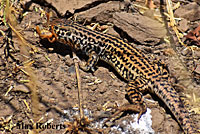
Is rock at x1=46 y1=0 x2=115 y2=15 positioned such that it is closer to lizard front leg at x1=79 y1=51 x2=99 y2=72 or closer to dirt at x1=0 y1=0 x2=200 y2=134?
dirt at x1=0 y1=0 x2=200 y2=134

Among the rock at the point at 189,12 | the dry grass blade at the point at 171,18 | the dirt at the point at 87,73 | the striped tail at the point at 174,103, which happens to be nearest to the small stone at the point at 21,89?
the dirt at the point at 87,73

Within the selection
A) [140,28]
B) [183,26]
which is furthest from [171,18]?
[140,28]

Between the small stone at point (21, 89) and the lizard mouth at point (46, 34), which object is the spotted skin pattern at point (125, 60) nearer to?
the lizard mouth at point (46, 34)

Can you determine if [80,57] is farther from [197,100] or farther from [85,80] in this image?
[197,100]

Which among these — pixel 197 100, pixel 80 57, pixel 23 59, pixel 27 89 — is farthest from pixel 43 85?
pixel 197 100

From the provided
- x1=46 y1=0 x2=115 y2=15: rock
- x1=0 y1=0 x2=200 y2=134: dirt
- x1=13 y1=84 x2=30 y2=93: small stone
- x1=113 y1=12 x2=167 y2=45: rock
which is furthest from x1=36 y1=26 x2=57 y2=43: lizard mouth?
x1=113 y1=12 x2=167 y2=45: rock

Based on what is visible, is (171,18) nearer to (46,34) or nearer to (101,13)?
(101,13)
